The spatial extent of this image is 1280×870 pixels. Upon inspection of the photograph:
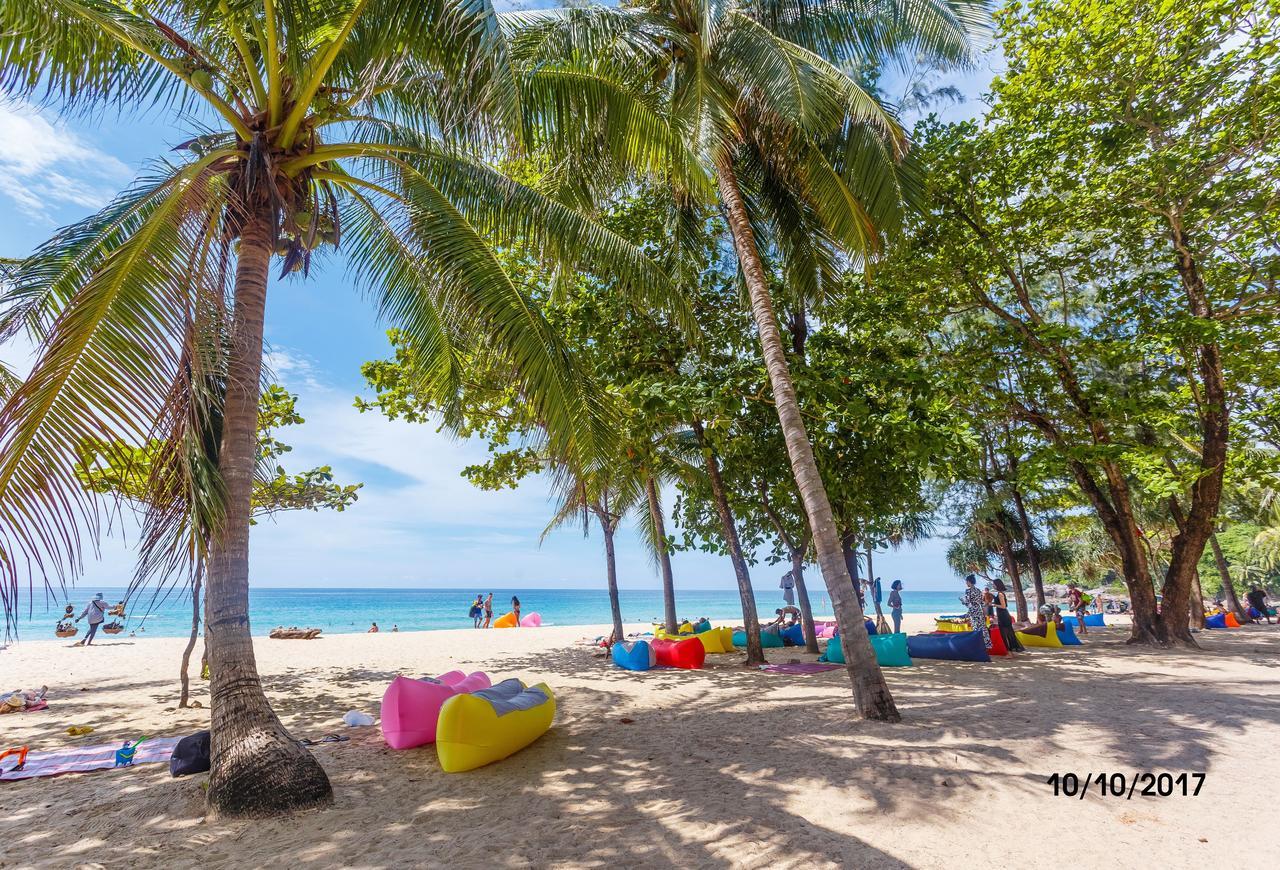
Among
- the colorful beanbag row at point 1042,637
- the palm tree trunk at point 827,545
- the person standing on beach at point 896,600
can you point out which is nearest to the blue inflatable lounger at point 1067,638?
the colorful beanbag row at point 1042,637

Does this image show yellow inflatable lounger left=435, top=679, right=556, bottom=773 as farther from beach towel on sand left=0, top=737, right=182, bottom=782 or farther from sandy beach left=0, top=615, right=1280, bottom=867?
beach towel on sand left=0, top=737, right=182, bottom=782

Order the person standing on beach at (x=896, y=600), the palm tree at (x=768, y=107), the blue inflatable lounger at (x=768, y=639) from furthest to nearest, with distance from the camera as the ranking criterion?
the person standing on beach at (x=896, y=600), the blue inflatable lounger at (x=768, y=639), the palm tree at (x=768, y=107)

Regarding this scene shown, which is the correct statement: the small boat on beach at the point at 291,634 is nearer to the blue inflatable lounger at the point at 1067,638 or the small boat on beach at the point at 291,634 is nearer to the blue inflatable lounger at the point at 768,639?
the blue inflatable lounger at the point at 768,639

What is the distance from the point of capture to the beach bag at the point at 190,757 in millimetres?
5090

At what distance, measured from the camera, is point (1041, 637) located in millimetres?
13625

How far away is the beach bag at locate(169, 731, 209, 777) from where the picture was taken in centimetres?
509

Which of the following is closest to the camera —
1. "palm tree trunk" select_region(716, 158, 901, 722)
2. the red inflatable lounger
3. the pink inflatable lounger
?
the pink inflatable lounger

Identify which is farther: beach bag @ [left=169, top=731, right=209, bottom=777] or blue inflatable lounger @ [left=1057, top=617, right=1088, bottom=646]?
blue inflatable lounger @ [left=1057, top=617, right=1088, bottom=646]

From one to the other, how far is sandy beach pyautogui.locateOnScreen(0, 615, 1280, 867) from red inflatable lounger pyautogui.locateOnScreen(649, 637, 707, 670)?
261 cm

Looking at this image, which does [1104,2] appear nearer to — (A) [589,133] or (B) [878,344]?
(B) [878,344]

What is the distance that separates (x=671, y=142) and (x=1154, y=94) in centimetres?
879

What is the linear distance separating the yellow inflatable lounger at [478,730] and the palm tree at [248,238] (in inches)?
37.5

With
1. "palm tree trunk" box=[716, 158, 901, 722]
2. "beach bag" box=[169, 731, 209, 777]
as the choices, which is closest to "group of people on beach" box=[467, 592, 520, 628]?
"beach bag" box=[169, 731, 209, 777]

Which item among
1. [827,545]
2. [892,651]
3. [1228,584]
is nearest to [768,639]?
[892,651]
